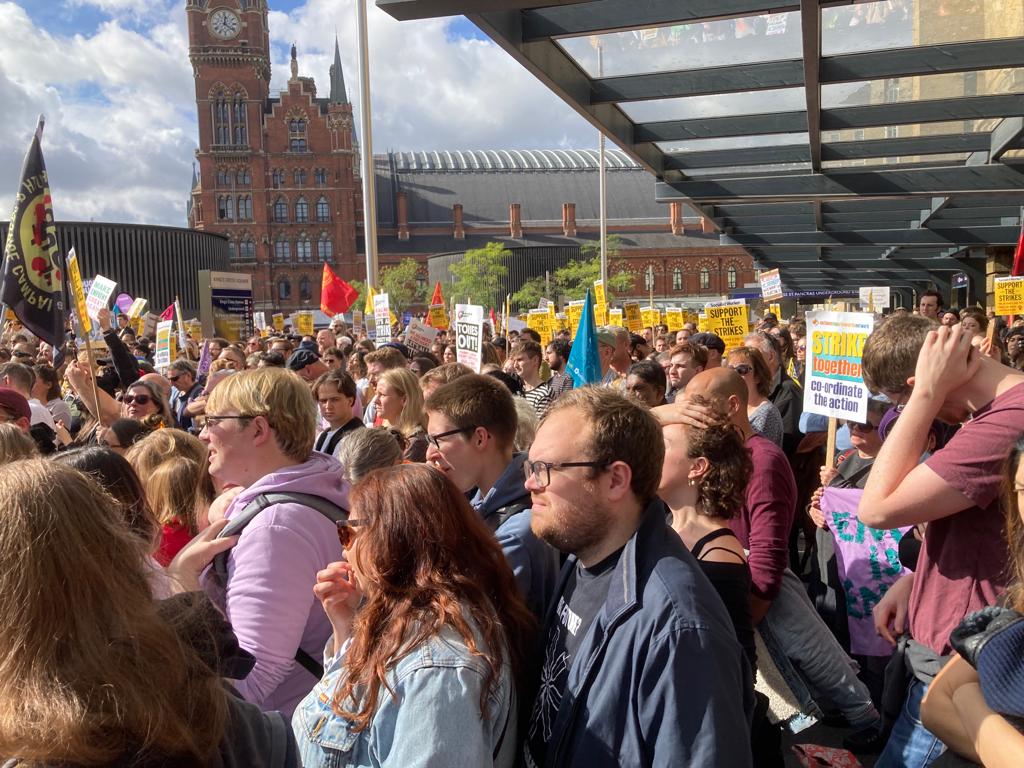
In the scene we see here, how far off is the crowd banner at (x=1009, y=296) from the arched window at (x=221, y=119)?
75.6 metres

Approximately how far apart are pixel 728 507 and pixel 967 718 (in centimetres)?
117


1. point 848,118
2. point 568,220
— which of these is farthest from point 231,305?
point 568,220

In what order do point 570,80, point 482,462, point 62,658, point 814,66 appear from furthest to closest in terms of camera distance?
point 570,80
point 814,66
point 482,462
point 62,658

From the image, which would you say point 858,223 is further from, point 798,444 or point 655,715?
point 655,715

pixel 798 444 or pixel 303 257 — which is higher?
pixel 303 257

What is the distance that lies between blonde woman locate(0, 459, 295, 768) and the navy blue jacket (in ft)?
2.30

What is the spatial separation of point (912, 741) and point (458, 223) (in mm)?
88153

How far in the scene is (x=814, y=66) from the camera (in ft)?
18.1

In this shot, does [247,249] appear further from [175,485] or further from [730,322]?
[175,485]

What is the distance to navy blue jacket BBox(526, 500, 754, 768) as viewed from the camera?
1.85 meters

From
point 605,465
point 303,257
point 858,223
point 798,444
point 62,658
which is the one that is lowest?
point 798,444

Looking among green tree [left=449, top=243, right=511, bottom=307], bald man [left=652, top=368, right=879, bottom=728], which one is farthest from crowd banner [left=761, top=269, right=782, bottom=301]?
green tree [left=449, top=243, right=511, bottom=307]

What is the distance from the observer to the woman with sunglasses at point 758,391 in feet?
18.7

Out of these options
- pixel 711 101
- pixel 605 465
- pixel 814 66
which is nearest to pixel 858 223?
pixel 711 101
